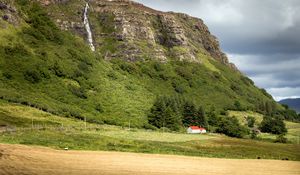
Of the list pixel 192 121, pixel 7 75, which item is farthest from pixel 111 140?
pixel 192 121

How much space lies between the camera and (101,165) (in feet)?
160

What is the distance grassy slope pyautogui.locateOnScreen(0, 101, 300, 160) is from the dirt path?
1180 cm

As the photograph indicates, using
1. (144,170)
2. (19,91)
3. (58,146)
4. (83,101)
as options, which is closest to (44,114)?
(19,91)

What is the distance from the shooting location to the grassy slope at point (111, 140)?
74.4 m

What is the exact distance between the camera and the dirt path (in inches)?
1674

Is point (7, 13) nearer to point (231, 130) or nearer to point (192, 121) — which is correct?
point (192, 121)

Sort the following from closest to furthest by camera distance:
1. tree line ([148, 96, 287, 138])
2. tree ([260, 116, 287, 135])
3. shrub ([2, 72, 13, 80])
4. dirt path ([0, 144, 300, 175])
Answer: dirt path ([0, 144, 300, 175]) < shrub ([2, 72, 13, 80]) < tree line ([148, 96, 287, 138]) < tree ([260, 116, 287, 135])

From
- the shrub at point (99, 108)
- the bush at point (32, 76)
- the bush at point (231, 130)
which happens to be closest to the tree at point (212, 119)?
the bush at point (231, 130)

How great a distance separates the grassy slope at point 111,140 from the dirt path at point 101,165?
38.7ft

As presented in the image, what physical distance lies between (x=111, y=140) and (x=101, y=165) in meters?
36.9

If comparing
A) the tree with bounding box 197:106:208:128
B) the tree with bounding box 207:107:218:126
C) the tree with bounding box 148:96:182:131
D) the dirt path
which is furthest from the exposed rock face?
the dirt path

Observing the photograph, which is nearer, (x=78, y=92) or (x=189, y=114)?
(x=78, y=92)

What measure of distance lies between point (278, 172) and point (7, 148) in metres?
33.6

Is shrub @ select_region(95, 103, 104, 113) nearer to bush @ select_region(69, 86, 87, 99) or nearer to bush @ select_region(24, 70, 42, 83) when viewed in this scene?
bush @ select_region(69, 86, 87, 99)
